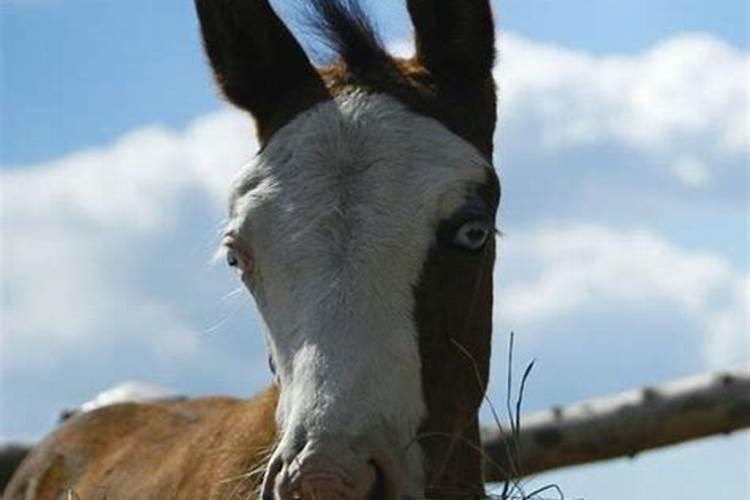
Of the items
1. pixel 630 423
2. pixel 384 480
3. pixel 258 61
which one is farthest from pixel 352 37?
pixel 630 423

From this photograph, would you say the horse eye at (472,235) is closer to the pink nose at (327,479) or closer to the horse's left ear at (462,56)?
the horse's left ear at (462,56)

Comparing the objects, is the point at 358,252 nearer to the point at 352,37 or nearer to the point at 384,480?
the point at 384,480

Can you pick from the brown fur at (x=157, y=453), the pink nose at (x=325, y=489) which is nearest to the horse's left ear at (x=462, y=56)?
the brown fur at (x=157, y=453)

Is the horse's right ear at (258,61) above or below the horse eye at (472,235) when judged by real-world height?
above

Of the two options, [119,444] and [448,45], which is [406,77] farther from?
[119,444]

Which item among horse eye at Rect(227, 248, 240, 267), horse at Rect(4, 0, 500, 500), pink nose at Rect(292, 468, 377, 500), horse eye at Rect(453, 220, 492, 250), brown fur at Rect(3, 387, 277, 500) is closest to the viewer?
pink nose at Rect(292, 468, 377, 500)

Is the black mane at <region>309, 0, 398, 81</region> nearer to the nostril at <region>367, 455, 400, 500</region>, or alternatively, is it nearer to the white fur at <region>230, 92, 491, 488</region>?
the white fur at <region>230, 92, 491, 488</region>

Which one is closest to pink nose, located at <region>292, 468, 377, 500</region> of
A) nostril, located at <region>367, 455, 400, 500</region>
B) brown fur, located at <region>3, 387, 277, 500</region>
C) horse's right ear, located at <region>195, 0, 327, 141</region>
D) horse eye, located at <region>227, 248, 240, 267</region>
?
nostril, located at <region>367, 455, 400, 500</region>

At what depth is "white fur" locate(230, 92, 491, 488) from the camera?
18.4ft

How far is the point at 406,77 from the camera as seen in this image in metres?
6.52

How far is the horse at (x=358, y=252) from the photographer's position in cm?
557

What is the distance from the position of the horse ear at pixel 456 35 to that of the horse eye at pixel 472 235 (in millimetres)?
744

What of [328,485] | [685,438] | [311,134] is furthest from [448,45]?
[685,438]

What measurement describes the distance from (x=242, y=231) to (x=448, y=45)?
3.62 feet
